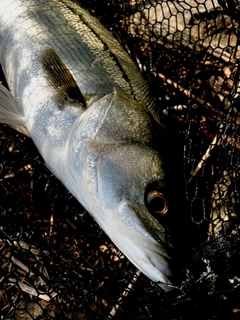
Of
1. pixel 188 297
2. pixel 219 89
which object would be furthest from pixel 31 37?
pixel 188 297

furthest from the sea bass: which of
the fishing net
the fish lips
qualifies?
the fishing net

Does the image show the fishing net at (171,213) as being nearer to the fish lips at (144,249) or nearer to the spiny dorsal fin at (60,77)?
the fish lips at (144,249)

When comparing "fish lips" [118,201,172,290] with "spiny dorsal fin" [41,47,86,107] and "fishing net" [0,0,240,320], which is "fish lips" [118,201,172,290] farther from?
"spiny dorsal fin" [41,47,86,107]

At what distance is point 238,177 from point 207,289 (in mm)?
928

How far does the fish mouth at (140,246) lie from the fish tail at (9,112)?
3.80 ft

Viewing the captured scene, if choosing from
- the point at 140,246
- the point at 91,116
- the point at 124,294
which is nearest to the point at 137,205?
the point at 140,246

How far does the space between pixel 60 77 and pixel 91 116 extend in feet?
1.29

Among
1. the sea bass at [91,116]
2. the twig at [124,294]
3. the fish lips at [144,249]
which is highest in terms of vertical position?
the sea bass at [91,116]

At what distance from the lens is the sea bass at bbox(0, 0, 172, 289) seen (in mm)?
2561

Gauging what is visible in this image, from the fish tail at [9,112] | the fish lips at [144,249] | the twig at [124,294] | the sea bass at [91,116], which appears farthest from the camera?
the fish tail at [9,112]

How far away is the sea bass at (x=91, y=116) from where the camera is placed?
2.56 meters

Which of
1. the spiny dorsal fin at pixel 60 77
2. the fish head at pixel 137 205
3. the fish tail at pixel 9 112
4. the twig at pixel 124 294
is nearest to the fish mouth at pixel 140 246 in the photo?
the fish head at pixel 137 205

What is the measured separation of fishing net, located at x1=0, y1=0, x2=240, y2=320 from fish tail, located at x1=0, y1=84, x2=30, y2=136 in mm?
163

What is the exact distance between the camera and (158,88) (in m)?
4.16
